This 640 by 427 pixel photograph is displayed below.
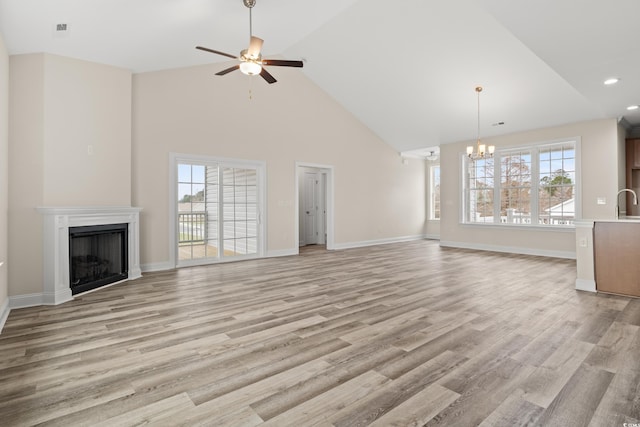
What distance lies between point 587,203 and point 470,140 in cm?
296

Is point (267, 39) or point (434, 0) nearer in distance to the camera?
point (434, 0)

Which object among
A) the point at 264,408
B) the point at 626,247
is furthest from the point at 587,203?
the point at 264,408

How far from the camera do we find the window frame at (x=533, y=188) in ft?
22.0

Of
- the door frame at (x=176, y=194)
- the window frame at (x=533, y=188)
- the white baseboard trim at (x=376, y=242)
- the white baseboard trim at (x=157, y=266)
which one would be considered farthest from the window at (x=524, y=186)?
the white baseboard trim at (x=157, y=266)

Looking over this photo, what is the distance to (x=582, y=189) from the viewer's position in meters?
6.60

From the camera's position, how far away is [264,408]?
5.79 feet

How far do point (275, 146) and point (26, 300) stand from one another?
4.89 metres

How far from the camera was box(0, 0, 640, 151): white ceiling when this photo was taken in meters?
3.22

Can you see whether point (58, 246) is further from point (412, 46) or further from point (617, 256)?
point (617, 256)

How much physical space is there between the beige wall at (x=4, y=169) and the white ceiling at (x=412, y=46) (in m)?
0.35

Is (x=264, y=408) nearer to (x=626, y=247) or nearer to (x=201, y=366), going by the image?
(x=201, y=366)

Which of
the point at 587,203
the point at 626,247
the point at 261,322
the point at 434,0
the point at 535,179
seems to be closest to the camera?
the point at 261,322

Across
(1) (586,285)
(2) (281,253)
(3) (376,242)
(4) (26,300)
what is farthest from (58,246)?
(3) (376,242)

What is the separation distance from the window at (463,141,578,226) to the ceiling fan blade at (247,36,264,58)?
→ 682 cm
